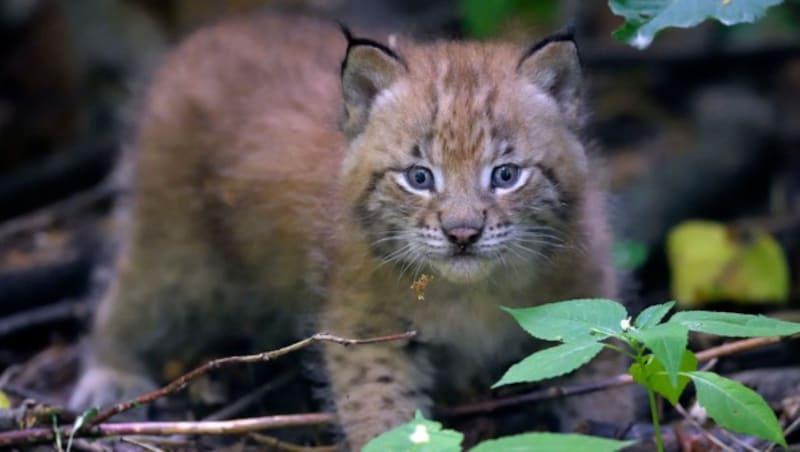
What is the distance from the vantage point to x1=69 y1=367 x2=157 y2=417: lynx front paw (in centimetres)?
659

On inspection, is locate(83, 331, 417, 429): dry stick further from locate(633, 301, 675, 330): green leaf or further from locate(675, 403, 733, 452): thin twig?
locate(675, 403, 733, 452): thin twig

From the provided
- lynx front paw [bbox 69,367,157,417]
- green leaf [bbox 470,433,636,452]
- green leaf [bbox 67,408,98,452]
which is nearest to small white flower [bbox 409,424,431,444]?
green leaf [bbox 470,433,636,452]

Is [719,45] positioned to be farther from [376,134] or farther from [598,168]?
[376,134]

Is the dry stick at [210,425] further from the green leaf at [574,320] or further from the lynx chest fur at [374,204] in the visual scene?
the green leaf at [574,320]

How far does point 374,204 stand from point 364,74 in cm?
56

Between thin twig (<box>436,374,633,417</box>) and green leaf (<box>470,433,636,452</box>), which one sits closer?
green leaf (<box>470,433,636,452</box>)

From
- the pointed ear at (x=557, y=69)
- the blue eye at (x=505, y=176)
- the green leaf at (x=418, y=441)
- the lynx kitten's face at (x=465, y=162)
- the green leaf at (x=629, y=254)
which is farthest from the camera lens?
the green leaf at (x=629, y=254)

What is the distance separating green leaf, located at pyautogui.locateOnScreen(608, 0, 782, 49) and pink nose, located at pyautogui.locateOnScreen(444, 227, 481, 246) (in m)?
0.95

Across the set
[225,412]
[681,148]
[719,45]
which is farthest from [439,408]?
[719,45]

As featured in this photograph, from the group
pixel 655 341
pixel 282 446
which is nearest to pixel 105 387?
pixel 282 446

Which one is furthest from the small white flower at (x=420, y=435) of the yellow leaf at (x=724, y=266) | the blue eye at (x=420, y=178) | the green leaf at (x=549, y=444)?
the yellow leaf at (x=724, y=266)

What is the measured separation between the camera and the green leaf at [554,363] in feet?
12.1

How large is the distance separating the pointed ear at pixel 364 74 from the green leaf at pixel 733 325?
175 cm

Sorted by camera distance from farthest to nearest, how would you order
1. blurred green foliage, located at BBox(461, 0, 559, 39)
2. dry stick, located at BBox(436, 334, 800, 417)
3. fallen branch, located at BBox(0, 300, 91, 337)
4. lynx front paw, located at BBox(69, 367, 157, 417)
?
blurred green foliage, located at BBox(461, 0, 559, 39) < fallen branch, located at BBox(0, 300, 91, 337) < lynx front paw, located at BBox(69, 367, 157, 417) < dry stick, located at BBox(436, 334, 800, 417)
